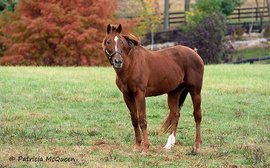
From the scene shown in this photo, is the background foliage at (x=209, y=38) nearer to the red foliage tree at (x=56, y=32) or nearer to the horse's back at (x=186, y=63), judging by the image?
the red foliage tree at (x=56, y=32)

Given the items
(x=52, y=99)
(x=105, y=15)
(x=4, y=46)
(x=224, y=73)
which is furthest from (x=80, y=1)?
(x=52, y=99)

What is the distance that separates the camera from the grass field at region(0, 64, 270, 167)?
9805 millimetres

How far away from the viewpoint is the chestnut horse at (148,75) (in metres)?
10.2

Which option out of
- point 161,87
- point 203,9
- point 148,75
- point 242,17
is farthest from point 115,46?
point 242,17

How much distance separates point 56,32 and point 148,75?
2631 centimetres

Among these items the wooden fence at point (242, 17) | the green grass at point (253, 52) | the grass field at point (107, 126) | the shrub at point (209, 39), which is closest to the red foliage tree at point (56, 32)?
the shrub at point (209, 39)

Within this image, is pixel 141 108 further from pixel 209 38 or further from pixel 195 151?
pixel 209 38

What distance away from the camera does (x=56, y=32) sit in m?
36.4

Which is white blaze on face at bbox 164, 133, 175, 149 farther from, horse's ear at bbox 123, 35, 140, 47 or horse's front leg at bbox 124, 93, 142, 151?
horse's ear at bbox 123, 35, 140, 47

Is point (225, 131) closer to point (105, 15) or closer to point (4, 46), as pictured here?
point (105, 15)

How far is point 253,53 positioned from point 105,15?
73.7 ft

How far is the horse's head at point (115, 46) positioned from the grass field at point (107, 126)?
1.46m

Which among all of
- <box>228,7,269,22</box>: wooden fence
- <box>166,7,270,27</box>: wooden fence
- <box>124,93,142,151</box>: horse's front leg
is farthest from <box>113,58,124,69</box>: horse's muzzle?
<box>228,7,269,22</box>: wooden fence

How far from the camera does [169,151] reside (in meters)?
10.7
